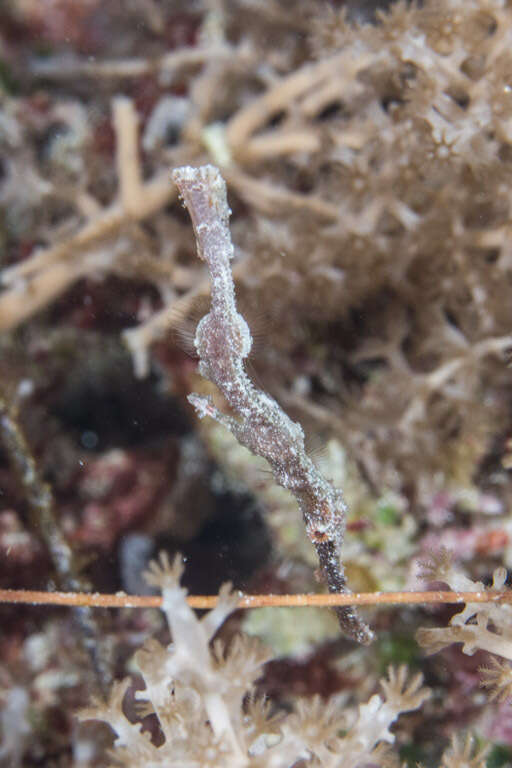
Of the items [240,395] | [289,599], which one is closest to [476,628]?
[289,599]

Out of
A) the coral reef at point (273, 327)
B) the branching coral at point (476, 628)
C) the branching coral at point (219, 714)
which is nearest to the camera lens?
the branching coral at point (219, 714)

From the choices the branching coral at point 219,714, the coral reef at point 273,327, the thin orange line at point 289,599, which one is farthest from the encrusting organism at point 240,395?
the coral reef at point 273,327

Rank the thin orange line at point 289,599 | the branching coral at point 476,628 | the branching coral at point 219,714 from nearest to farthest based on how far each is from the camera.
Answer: the branching coral at point 219,714 < the thin orange line at point 289,599 < the branching coral at point 476,628

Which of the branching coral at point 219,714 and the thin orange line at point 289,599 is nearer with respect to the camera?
the branching coral at point 219,714

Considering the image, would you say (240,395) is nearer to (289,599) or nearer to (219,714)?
(289,599)

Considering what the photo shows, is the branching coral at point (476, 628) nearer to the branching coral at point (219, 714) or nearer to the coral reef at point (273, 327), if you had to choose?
the branching coral at point (219, 714)

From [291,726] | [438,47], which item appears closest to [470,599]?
[291,726]

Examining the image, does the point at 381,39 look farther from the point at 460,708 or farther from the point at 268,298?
the point at 460,708
